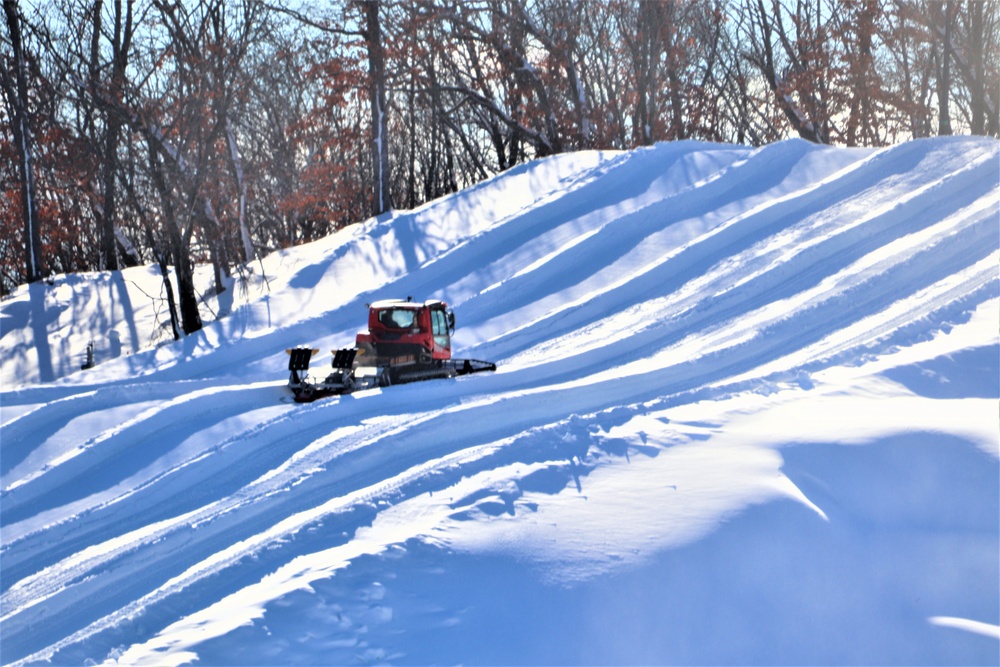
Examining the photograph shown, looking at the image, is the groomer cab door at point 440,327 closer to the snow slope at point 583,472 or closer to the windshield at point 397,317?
the windshield at point 397,317

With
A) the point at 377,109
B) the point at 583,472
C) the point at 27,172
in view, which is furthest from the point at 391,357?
the point at 27,172

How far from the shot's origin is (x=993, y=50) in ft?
90.5

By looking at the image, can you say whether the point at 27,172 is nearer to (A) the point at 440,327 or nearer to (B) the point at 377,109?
(B) the point at 377,109

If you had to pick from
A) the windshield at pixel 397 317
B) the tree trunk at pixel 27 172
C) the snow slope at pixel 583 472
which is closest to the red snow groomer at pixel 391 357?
the windshield at pixel 397 317

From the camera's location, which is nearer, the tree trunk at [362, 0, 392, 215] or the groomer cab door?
the groomer cab door

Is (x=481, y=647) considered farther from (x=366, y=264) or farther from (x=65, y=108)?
(x=65, y=108)

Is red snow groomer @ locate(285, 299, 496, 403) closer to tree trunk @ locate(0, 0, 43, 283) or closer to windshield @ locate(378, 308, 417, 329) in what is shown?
windshield @ locate(378, 308, 417, 329)

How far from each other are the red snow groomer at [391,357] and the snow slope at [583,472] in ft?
1.32

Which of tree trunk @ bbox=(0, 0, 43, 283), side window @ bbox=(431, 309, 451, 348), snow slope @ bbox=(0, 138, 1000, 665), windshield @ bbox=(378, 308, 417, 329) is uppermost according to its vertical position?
tree trunk @ bbox=(0, 0, 43, 283)

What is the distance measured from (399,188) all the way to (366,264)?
19.7m

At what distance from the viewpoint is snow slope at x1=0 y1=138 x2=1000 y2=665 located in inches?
231

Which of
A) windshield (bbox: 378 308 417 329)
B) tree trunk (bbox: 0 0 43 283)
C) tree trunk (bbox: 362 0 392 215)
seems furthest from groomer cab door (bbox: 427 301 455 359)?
tree trunk (bbox: 0 0 43 283)

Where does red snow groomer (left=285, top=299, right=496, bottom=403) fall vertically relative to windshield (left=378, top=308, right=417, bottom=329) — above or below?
below

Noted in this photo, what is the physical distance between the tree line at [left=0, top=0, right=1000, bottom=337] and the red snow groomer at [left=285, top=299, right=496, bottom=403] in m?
5.54
